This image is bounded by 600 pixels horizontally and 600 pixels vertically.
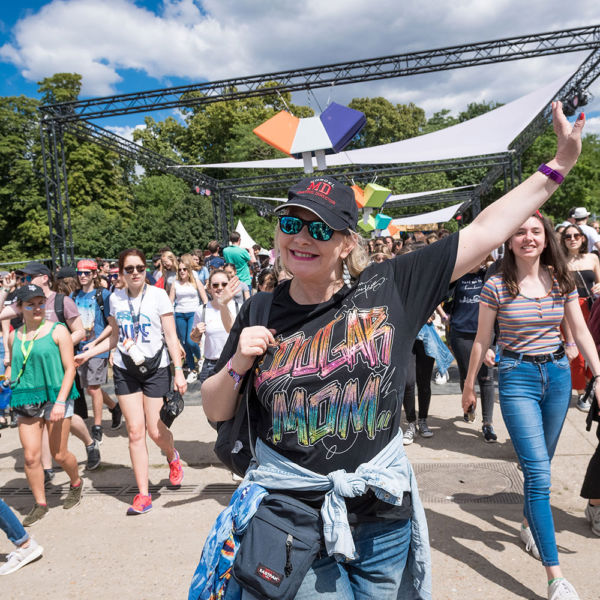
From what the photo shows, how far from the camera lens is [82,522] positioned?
4.20 metres

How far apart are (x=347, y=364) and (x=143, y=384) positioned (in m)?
3.19

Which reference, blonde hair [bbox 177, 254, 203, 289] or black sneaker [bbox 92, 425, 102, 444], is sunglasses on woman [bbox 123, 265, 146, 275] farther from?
blonde hair [bbox 177, 254, 203, 289]

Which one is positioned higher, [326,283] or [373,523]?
[326,283]

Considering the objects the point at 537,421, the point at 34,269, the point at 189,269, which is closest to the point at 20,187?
the point at 189,269

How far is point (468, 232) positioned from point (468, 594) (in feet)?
7.38

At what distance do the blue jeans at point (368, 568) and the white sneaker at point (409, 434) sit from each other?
3.61 meters

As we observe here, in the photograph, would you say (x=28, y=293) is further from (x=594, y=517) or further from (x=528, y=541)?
(x=594, y=517)

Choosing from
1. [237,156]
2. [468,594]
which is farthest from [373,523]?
[237,156]

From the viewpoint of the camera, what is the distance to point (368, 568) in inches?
68.7

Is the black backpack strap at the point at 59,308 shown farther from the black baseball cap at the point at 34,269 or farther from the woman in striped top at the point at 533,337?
the woman in striped top at the point at 533,337

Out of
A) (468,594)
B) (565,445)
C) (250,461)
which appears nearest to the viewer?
(250,461)

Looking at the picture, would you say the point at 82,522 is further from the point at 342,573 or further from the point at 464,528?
the point at 342,573

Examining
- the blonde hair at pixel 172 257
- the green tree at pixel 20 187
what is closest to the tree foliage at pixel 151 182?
the green tree at pixel 20 187

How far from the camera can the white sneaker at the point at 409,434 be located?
17.5 ft
